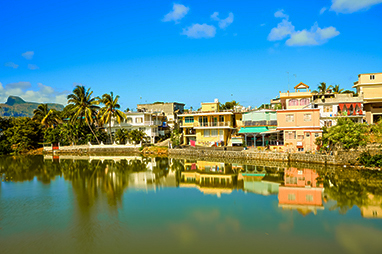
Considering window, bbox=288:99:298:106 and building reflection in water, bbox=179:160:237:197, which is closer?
building reflection in water, bbox=179:160:237:197

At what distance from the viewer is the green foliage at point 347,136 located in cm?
2575

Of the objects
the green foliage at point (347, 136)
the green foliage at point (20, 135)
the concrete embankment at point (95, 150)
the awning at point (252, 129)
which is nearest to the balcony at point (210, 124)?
the awning at point (252, 129)

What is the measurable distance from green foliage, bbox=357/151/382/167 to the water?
1244 millimetres

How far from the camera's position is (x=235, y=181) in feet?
71.7

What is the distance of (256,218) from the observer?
1316 cm

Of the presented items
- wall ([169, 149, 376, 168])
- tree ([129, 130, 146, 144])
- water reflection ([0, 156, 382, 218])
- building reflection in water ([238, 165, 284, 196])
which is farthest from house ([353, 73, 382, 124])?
tree ([129, 130, 146, 144])

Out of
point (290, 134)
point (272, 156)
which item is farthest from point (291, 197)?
point (290, 134)

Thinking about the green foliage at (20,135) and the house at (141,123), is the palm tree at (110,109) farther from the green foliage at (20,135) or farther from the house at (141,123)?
the green foliage at (20,135)

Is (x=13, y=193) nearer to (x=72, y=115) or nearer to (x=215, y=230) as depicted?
(x=215, y=230)

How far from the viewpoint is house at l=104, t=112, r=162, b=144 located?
47.2 meters

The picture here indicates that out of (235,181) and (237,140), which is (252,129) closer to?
(237,140)

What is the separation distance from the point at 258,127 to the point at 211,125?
7.12 metres

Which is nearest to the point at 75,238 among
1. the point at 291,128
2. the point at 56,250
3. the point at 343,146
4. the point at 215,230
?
the point at 56,250

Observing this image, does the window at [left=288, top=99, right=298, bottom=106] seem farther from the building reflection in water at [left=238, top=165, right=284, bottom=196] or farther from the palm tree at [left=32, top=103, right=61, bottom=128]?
the palm tree at [left=32, top=103, right=61, bottom=128]
